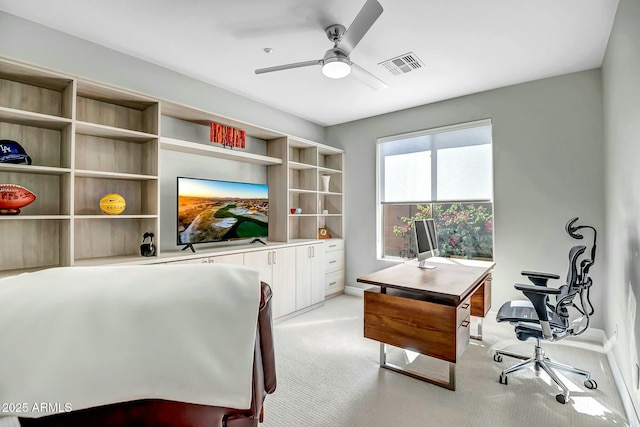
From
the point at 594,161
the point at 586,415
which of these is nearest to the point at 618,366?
the point at 586,415

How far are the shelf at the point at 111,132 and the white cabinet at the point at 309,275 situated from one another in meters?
2.10

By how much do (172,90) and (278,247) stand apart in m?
2.03

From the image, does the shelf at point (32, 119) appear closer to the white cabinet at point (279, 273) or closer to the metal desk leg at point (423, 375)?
the white cabinet at point (279, 273)

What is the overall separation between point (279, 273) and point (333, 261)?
4.06 ft

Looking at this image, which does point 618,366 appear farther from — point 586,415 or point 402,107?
point 402,107

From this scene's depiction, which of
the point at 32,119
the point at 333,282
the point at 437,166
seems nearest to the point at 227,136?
the point at 32,119

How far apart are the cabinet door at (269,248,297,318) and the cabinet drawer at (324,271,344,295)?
806 mm

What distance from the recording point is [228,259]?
10.0ft

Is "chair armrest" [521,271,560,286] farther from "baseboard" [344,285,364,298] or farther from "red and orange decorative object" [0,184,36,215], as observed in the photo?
"red and orange decorative object" [0,184,36,215]

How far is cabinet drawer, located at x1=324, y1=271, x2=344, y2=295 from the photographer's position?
448cm

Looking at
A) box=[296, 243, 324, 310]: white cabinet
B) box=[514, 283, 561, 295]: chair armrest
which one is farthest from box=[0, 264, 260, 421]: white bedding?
box=[296, 243, 324, 310]: white cabinet

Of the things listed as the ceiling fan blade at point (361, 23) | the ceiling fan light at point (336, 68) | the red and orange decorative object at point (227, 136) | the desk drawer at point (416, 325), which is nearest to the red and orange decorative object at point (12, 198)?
the red and orange decorative object at point (227, 136)

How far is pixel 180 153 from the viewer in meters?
3.27

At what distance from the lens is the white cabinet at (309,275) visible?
388cm
